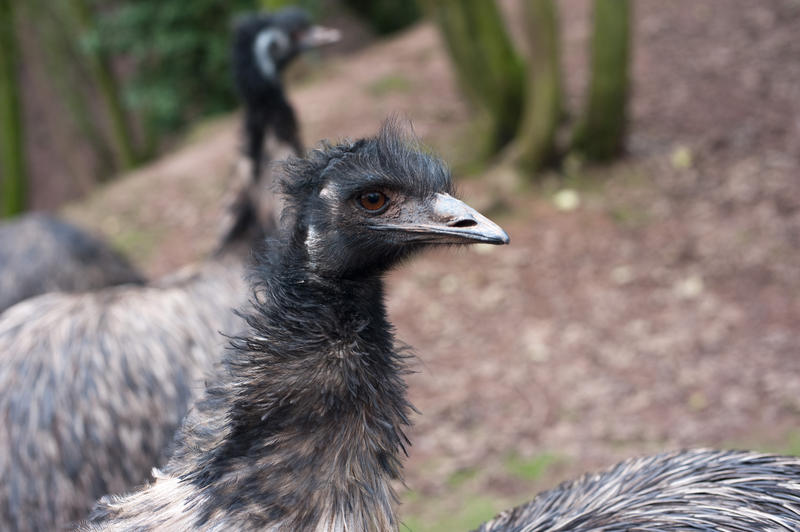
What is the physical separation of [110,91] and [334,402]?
14879 millimetres

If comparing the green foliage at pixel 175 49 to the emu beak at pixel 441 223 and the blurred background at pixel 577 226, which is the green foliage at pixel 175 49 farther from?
the emu beak at pixel 441 223

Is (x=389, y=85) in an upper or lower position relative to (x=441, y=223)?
upper

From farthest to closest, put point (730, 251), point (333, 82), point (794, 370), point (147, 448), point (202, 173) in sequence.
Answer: point (333, 82)
point (202, 173)
point (730, 251)
point (794, 370)
point (147, 448)

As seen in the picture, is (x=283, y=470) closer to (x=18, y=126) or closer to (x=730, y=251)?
(x=730, y=251)

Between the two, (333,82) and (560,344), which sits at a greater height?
(333,82)

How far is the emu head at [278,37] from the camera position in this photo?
5.22 meters

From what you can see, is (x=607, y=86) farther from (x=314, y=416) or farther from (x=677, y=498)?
(x=314, y=416)

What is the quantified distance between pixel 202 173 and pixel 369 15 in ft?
27.9

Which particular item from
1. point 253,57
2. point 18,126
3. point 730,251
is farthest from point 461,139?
point 18,126

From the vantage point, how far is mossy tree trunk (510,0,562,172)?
26.3 ft

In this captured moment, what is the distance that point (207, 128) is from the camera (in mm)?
13930

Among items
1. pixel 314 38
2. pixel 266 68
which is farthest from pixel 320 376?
pixel 314 38

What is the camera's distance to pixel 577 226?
764 cm

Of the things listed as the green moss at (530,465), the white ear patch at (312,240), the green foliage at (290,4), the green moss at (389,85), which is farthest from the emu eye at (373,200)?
the green foliage at (290,4)
